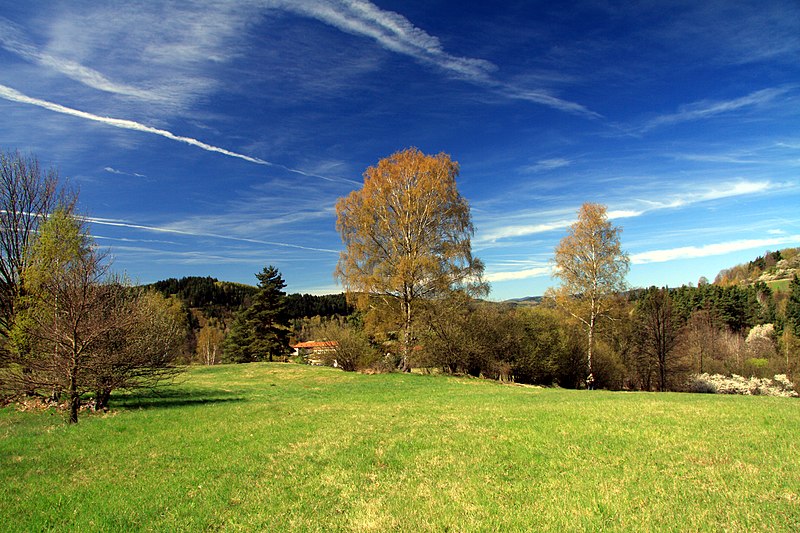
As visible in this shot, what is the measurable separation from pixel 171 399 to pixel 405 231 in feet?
47.3

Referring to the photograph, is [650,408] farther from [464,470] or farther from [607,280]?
[607,280]

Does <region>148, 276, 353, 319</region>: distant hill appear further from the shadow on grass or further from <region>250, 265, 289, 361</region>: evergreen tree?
the shadow on grass

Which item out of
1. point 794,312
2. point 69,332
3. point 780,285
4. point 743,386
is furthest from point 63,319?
point 780,285

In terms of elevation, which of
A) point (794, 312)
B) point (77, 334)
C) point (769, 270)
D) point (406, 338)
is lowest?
point (406, 338)

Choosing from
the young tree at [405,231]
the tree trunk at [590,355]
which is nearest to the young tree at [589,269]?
the tree trunk at [590,355]

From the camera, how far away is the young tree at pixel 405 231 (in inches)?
939

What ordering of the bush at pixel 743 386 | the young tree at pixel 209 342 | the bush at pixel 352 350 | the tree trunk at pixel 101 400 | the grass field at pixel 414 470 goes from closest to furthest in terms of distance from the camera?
the grass field at pixel 414 470
the tree trunk at pixel 101 400
the bush at pixel 352 350
the bush at pixel 743 386
the young tree at pixel 209 342

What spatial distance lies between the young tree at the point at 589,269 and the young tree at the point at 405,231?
6.27 m

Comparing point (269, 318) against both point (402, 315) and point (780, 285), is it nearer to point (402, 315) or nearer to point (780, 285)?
point (402, 315)

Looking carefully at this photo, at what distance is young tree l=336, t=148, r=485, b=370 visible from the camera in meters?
23.8

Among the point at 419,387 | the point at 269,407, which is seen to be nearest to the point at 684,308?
the point at 419,387

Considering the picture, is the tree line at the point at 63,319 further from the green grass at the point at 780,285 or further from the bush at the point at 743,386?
the green grass at the point at 780,285

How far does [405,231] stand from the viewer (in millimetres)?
24312

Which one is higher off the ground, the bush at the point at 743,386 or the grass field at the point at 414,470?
the grass field at the point at 414,470
